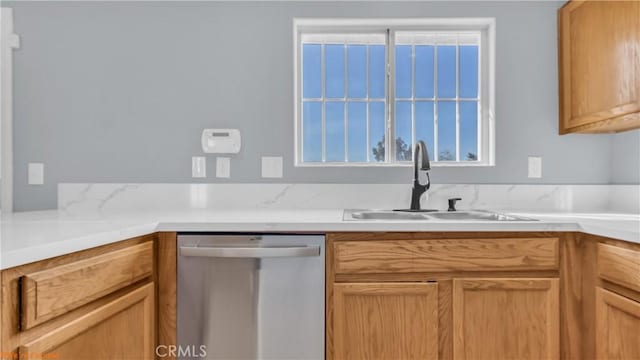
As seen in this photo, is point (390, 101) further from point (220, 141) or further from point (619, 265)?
point (619, 265)

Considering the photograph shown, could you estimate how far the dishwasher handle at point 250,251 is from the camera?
137 centimetres

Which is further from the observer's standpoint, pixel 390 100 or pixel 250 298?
pixel 390 100

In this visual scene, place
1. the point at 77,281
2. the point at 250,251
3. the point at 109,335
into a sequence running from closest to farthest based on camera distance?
the point at 77,281 < the point at 109,335 < the point at 250,251

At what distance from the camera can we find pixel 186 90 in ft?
6.78

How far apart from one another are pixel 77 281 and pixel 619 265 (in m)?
1.64

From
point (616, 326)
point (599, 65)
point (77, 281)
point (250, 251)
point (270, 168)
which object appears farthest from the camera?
point (270, 168)

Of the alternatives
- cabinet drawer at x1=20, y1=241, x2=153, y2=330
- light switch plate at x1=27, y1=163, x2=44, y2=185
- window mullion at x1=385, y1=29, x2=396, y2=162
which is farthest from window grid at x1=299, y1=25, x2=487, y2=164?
light switch plate at x1=27, y1=163, x2=44, y2=185

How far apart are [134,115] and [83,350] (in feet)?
4.42

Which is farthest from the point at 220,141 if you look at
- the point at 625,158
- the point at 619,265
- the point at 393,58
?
the point at 625,158

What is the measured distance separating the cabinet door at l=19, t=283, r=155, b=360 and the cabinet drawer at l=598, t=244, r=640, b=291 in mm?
1575

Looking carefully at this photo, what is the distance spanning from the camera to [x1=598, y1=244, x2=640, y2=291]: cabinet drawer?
118 cm

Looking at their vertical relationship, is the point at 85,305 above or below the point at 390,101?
below

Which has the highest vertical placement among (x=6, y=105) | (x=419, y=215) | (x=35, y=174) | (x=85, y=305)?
(x=6, y=105)

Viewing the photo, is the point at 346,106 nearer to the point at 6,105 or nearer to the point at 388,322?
the point at 388,322
